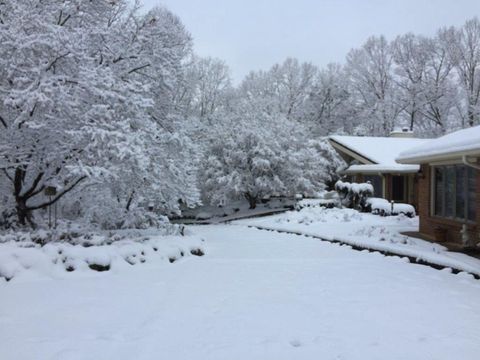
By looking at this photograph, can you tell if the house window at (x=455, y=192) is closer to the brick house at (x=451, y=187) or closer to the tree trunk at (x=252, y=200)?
the brick house at (x=451, y=187)

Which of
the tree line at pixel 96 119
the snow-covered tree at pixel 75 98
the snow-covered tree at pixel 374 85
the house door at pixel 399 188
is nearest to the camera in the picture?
the snow-covered tree at pixel 75 98

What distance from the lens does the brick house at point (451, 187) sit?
10750 mm

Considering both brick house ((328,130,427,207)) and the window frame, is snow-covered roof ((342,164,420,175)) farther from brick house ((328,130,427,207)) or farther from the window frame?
the window frame

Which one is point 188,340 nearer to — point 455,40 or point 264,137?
point 264,137

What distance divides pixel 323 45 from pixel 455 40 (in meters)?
31.1

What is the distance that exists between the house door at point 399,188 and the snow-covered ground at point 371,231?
4.26 meters

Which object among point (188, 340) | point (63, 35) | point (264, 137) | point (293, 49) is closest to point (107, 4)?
point (63, 35)

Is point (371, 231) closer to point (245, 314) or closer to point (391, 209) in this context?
point (391, 209)

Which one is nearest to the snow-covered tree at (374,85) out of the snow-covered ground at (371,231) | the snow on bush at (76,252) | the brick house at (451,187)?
the snow-covered ground at (371,231)

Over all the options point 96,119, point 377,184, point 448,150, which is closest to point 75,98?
point 96,119

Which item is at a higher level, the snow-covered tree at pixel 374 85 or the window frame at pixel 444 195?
the snow-covered tree at pixel 374 85

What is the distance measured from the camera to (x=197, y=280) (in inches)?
307

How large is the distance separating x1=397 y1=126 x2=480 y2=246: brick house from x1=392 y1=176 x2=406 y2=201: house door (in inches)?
378

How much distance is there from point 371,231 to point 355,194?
28.3ft
